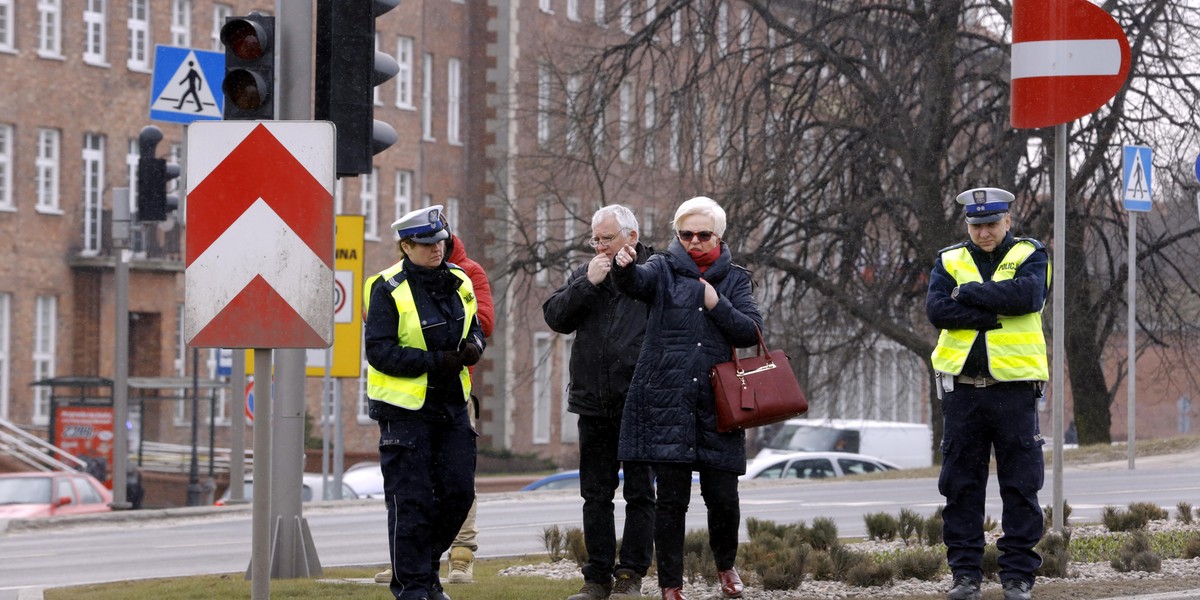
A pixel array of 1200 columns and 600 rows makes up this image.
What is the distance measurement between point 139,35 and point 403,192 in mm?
10976

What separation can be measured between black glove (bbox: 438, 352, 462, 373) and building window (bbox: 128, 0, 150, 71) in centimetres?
3881

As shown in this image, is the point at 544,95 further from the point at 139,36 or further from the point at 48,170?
the point at 48,170

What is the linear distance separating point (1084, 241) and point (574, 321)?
18299 millimetres

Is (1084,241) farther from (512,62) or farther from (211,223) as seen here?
(512,62)

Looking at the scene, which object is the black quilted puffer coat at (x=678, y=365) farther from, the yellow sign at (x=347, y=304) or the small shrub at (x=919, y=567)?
the yellow sign at (x=347, y=304)

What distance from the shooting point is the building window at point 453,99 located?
55531 mm

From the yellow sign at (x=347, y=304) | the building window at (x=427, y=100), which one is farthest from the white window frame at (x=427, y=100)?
the yellow sign at (x=347, y=304)

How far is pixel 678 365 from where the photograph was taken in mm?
8234

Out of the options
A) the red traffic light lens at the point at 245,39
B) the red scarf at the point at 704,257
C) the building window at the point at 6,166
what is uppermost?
the building window at the point at 6,166

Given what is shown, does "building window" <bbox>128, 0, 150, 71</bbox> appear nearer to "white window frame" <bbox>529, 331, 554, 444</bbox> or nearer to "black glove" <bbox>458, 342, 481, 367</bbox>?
"white window frame" <bbox>529, 331, 554, 444</bbox>

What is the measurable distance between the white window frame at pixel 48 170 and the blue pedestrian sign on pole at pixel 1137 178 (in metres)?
27.9

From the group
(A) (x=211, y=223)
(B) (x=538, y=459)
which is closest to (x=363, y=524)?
(A) (x=211, y=223)

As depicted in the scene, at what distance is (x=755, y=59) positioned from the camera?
25.8m

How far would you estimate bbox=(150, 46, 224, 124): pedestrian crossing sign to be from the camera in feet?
59.1
